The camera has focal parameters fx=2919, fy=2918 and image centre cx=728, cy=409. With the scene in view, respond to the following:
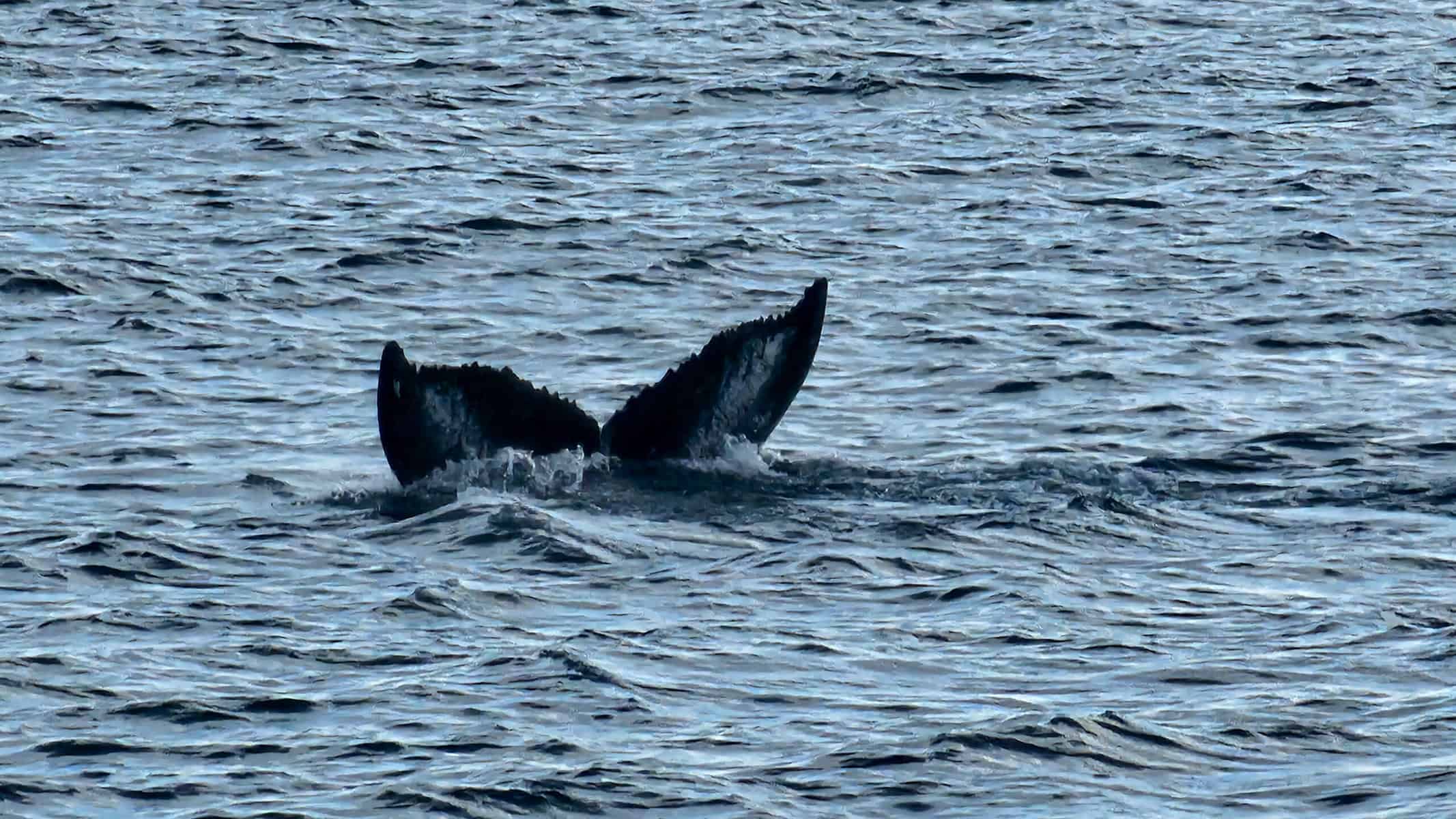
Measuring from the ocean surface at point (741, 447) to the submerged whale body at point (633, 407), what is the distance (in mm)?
206

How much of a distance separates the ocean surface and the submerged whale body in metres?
0.21

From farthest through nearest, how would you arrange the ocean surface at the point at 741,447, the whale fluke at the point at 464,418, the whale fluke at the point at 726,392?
the whale fluke at the point at 726,392, the whale fluke at the point at 464,418, the ocean surface at the point at 741,447

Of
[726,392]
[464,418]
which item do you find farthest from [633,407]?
[464,418]

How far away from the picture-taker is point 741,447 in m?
16.5

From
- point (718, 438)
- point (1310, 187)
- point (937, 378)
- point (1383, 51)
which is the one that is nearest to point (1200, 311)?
point (937, 378)

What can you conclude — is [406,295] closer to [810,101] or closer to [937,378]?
[937,378]

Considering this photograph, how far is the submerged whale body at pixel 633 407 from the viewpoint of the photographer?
15742 mm

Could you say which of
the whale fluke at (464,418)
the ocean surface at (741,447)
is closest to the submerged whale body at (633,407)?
the whale fluke at (464,418)

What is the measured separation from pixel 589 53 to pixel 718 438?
1884 centimetres

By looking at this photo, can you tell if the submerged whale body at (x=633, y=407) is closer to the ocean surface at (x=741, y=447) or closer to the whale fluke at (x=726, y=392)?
the whale fluke at (x=726, y=392)

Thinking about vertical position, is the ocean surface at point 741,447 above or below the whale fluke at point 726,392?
below

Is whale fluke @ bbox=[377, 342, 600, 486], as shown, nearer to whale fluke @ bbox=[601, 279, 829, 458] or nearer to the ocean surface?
the ocean surface

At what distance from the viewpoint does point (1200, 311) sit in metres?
22.2

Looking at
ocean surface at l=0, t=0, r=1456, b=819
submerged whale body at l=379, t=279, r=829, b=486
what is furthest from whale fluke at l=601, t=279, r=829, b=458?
ocean surface at l=0, t=0, r=1456, b=819
